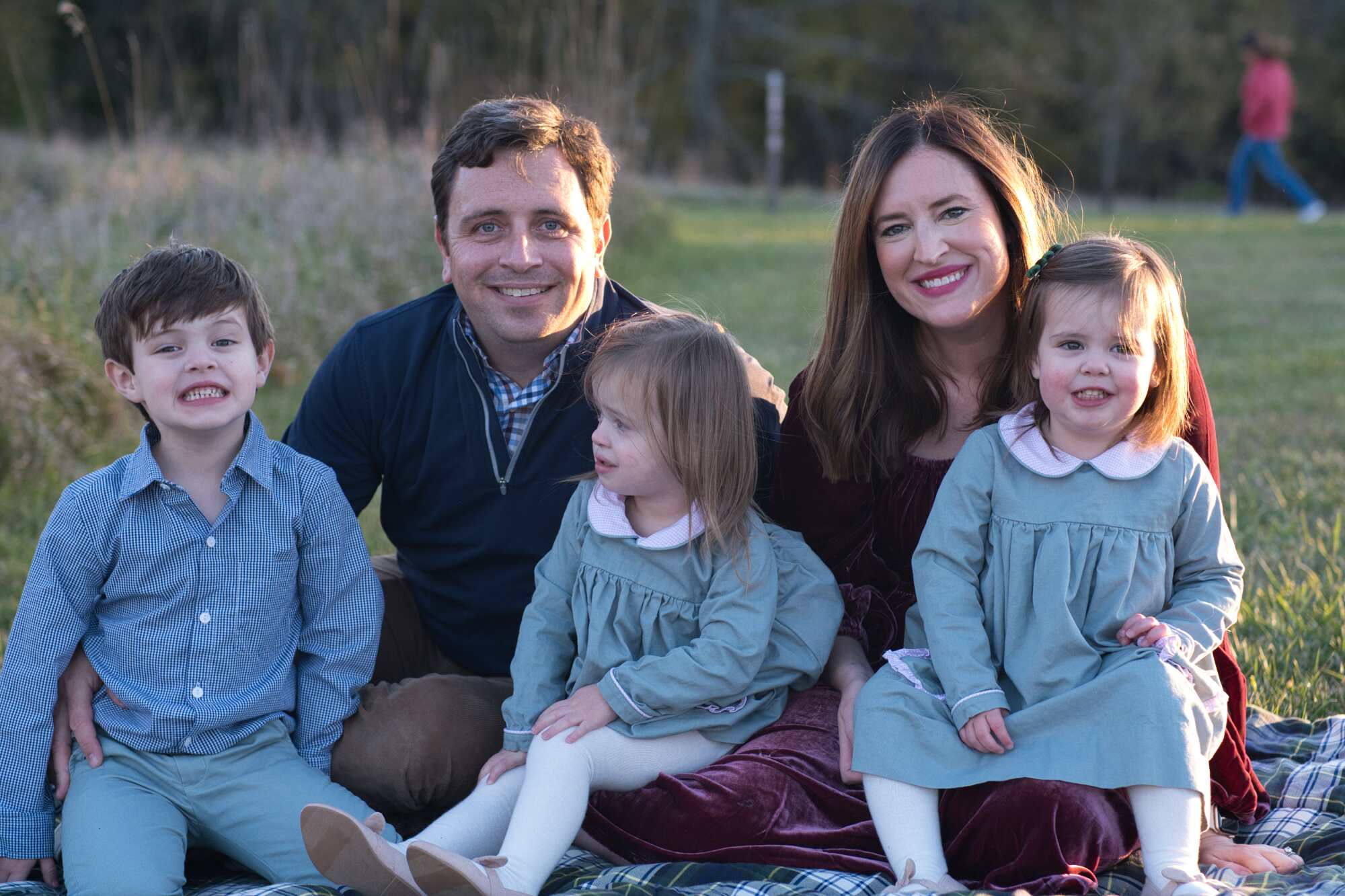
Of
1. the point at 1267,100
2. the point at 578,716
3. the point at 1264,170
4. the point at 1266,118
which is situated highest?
the point at 1267,100

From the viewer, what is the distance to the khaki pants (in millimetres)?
2922

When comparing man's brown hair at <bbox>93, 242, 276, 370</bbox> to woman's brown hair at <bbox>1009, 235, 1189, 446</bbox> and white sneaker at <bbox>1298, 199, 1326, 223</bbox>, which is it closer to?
woman's brown hair at <bbox>1009, 235, 1189, 446</bbox>

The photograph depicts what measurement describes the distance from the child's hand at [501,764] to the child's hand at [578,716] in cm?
7

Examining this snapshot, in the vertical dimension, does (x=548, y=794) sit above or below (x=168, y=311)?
below

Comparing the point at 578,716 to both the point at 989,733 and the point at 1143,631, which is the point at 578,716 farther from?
the point at 1143,631

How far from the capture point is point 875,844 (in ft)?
8.71

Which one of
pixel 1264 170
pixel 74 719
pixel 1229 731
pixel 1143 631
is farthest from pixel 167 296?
pixel 1264 170

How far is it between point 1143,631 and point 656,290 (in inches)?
296

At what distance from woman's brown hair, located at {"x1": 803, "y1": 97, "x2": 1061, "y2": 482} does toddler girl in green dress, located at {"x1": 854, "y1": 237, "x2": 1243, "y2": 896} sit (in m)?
0.29

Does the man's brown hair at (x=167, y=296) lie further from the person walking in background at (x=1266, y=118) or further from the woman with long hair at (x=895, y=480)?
the person walking in background at (x=1266, y=118)

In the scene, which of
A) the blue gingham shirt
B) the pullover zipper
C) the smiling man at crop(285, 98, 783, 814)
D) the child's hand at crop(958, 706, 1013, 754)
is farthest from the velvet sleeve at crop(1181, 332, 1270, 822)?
the blue gingham shirt

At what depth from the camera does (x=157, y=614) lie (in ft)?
8.90

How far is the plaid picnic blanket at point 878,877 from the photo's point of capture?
2.44 m

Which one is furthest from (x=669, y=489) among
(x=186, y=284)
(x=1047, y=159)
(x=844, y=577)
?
(x=1047, y=159)
